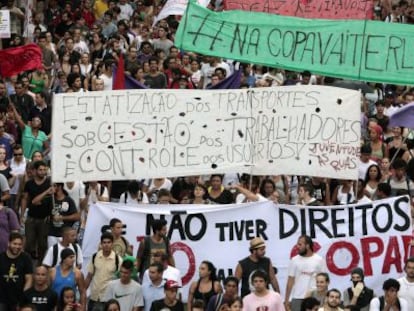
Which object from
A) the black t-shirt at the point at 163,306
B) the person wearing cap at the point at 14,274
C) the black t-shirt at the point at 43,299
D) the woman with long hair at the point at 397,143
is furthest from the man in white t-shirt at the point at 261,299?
the woman with long hair at the point at 397,143

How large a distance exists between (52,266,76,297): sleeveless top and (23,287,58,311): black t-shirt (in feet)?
0.62

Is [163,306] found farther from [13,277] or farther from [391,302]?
[391,302]

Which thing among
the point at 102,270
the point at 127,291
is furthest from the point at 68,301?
the point at 102,270

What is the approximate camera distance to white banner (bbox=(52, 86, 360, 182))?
23.8 m

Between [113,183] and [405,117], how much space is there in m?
3.94

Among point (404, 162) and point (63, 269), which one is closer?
point (63, 269)

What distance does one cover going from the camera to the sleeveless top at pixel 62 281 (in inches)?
870

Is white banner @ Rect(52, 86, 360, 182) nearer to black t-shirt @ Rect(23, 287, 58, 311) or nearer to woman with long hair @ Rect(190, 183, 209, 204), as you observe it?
woman with long hair @ Rect(190, 183, 209, 204)

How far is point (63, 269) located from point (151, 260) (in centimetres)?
97

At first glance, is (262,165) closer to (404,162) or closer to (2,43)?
(404,162)

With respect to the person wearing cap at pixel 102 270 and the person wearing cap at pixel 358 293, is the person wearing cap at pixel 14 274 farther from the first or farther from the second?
the person wearing cap at pixel 358 293

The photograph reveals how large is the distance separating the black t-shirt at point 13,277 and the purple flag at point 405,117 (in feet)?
21.0

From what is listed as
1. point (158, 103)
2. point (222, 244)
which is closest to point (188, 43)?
point (158, 103)

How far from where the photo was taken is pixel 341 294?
22.6 m
